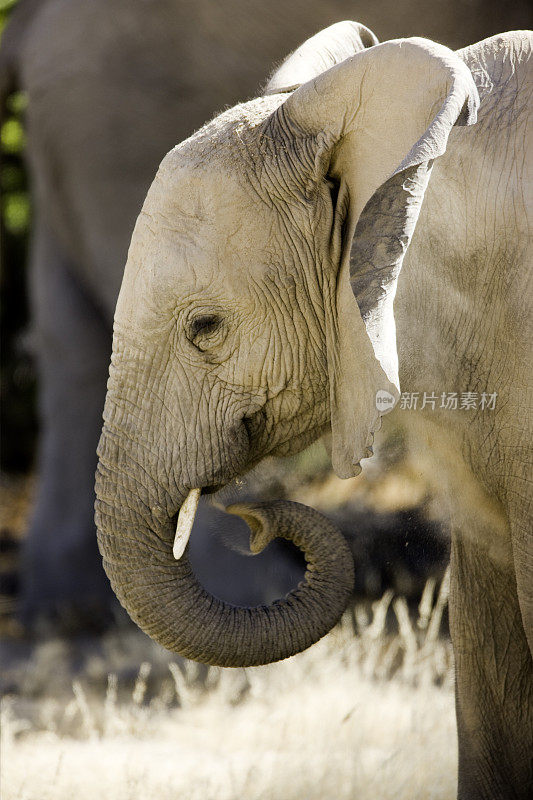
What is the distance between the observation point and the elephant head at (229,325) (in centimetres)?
193

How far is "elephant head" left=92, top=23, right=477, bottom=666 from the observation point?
1930 millimetres

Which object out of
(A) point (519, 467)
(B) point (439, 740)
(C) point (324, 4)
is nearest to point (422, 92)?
(A) point (519, 467)

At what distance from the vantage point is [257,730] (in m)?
3.67

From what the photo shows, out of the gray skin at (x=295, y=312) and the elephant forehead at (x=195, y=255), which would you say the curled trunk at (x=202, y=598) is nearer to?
the gray skin at (x=295, y=312)

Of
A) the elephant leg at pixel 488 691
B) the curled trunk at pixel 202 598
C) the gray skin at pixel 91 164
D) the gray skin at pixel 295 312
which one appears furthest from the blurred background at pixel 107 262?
the gray skin at pixel 295 312

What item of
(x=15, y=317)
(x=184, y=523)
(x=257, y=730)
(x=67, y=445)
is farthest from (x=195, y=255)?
(x=15, y=317)

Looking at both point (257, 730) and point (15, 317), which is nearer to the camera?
point (257, 730)

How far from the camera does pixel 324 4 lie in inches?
Answer: 169

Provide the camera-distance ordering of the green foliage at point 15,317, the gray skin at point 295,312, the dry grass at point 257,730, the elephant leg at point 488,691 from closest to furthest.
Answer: the gray skin at point 295,312 < the elephant leg at point 488,691 < the dry grass at point 257,730 < the green foliage at point 15,317

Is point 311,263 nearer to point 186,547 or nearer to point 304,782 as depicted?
point 186,547

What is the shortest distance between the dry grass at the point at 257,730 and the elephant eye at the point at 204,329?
1211 mm

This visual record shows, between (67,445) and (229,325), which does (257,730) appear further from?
(67,445)

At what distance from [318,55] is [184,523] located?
1.04m

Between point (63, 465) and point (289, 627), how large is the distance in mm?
3450
